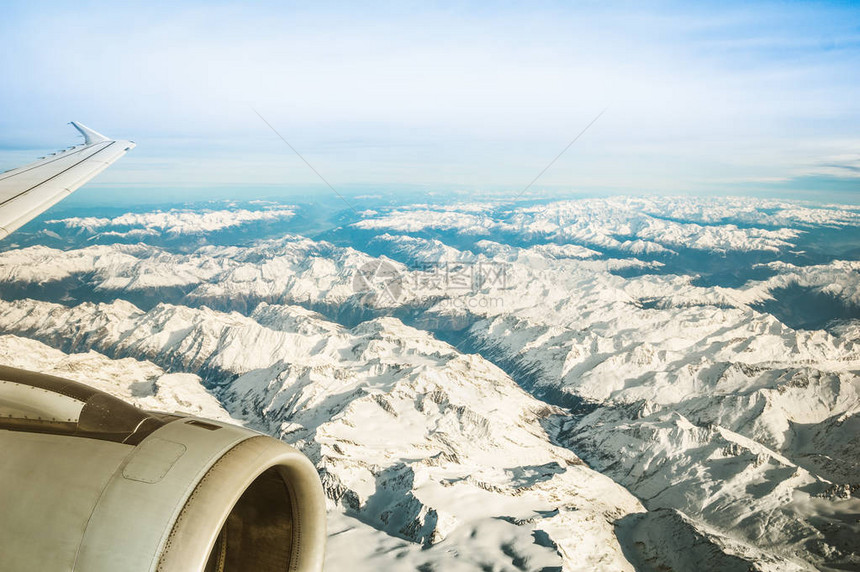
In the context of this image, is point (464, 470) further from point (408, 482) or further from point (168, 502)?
point (168, 502)

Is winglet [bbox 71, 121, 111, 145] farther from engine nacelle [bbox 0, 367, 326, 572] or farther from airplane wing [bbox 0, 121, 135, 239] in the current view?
engine nacelle [bbox 0, 367, 326, 572]

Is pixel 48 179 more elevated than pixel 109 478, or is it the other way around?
pixel 48 179

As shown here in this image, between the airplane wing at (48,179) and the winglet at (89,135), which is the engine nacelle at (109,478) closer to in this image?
the airplane wing at (48,179)

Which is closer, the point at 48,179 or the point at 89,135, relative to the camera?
the point at 48,179

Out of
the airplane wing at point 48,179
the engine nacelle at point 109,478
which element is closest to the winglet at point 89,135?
the airplane wing at point 48,179

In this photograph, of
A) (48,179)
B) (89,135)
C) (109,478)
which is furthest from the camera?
(89,135)

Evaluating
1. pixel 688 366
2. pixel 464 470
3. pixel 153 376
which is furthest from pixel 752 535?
pixel 153 376

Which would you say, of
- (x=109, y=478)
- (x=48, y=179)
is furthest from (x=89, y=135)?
(x=109, y=478)

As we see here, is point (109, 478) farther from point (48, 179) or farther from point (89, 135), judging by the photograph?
point (89, 135)
